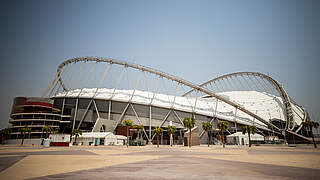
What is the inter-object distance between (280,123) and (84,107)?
83.8 metres

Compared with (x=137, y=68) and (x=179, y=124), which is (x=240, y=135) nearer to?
(x=179, y=124)

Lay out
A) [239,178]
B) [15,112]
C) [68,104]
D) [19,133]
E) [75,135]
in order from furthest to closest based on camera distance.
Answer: [68,104]
[15,112]
[19,133]
[75,135]
[239,178]

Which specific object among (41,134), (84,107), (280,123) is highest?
(84,107)

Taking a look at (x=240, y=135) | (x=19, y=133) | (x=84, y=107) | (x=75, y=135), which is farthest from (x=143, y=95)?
(x=19, y=133)

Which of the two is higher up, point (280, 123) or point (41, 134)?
point (280, 123)

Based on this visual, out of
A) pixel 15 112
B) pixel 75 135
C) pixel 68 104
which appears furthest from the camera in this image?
pixel 68 104

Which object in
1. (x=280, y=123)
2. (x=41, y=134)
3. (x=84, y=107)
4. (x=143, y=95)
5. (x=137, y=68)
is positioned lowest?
(x=41, y=134)

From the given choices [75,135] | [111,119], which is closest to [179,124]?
[111,119]

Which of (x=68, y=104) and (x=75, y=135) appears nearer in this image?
(x=75, y=135)

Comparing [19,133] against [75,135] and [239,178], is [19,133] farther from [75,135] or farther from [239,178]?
[239,178]

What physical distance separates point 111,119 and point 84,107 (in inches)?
475

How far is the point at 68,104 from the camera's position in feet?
249

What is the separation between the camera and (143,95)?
78125 millimetres

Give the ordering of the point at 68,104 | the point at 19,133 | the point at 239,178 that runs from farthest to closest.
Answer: the point at 68,104
the point at 19,133
the point at 239,178
